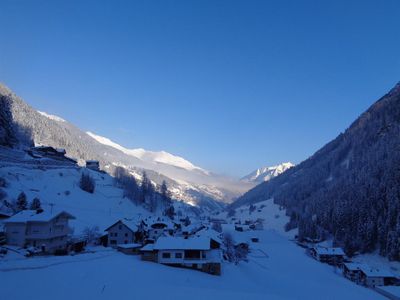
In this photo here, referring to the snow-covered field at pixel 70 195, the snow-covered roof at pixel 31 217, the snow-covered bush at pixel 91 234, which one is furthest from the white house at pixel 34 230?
the snow-covered field at pixel 70 195

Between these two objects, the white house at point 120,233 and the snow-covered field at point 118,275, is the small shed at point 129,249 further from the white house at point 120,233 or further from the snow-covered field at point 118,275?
the white house at point 120,233

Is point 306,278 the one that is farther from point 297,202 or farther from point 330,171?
point 330,171

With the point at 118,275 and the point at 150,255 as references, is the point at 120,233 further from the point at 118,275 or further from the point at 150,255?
the point at 118,275

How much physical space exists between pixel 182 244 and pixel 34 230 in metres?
21.2

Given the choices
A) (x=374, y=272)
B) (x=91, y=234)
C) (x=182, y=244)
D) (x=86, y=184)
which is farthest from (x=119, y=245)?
(x=86, y=184)

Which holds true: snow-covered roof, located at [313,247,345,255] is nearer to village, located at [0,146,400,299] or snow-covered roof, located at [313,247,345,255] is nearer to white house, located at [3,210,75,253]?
village, located at [0,146,400,299]

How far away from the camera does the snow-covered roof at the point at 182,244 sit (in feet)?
152

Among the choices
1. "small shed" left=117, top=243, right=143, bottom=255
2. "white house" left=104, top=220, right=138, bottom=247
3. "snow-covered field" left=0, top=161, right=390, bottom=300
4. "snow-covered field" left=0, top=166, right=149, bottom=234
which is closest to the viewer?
"snow-covered field" left=0, top=161, right=390, bottom=300

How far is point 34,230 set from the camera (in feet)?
154

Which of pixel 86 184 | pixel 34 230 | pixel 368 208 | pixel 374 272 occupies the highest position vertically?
pixel 86 184

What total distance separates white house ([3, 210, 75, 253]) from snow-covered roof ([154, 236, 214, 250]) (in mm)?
15524

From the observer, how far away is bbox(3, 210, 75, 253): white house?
150 ft

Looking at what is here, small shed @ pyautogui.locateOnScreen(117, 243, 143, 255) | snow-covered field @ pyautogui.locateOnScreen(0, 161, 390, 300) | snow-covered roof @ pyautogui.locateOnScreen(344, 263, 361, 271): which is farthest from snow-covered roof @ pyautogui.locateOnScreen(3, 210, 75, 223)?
snow-covered roof @ pyautogui.locateOnScreen(344, 263, 361, 271)

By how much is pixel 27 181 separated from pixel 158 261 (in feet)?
186
